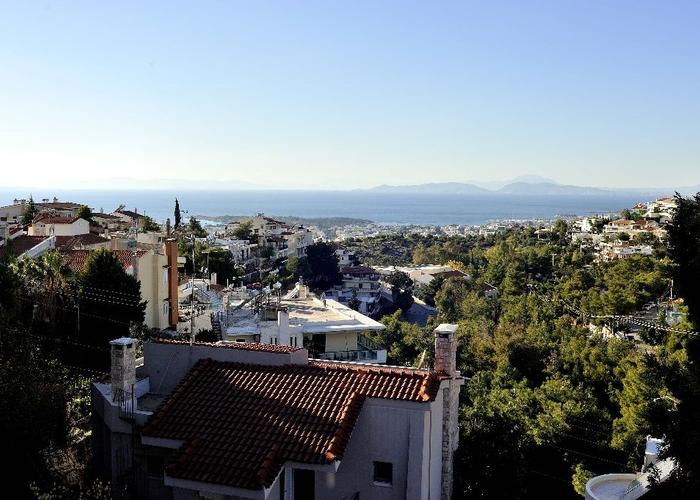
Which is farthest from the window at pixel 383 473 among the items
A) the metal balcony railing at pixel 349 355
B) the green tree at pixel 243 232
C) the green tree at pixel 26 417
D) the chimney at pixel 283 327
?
the green tree at pixel 243 232

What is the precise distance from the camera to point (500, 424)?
1741cm

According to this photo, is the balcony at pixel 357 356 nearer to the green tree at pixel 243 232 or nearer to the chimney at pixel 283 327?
the chimney at pixel 283 327

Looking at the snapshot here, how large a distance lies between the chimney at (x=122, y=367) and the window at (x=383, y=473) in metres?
3.98

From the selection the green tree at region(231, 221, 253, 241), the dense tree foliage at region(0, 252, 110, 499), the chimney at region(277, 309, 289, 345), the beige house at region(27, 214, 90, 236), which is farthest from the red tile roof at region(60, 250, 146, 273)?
the green tree at region(231, 221, 253, 241)

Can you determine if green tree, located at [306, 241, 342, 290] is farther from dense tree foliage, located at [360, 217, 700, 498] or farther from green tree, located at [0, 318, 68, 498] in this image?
green tree, located at [0, 318, 68, 498]

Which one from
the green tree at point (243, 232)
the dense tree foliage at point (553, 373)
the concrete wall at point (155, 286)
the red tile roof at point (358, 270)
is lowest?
the red tile roof at point (358, 270)

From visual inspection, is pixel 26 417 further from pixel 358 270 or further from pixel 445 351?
pixel 358 270

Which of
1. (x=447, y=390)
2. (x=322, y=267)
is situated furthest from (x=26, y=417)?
(x=322, y=267)

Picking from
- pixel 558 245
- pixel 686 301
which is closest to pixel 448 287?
pixel 558 245

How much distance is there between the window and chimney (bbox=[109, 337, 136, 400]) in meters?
3.98

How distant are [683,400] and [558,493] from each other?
11.5 m

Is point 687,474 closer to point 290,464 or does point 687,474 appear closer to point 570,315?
point 290,464

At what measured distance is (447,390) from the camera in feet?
34.6

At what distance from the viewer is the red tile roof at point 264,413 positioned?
8633mm
